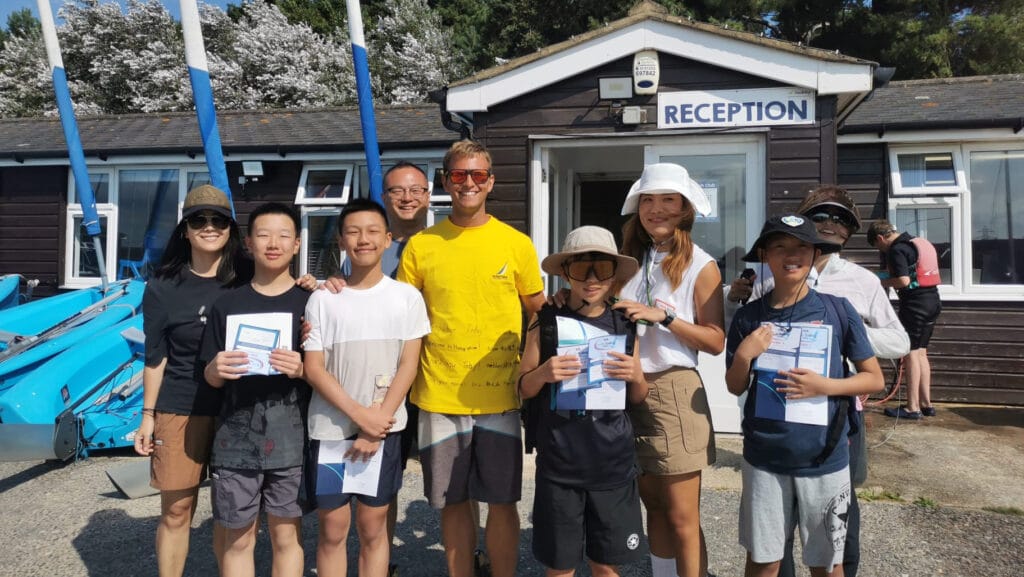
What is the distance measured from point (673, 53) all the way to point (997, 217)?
4.59 m

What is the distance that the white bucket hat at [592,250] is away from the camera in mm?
2189

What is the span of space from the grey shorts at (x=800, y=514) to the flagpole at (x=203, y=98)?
4.06 meters

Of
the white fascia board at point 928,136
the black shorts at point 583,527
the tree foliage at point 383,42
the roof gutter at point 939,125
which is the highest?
the tree foliage at point 383,42

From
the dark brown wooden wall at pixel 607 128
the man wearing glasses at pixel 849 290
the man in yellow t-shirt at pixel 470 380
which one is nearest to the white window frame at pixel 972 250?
the dark brown wooden wall at pixel 607 128

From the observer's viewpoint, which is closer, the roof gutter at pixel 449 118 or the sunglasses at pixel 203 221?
the sunglasses at pixel 203 221

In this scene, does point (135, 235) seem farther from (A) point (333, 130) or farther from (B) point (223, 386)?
(B) point (223, 386)

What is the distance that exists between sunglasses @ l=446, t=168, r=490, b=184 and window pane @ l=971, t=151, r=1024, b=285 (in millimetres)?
6776

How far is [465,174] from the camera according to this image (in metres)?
2.49

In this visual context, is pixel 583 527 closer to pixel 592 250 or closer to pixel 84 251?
pixel 592 250

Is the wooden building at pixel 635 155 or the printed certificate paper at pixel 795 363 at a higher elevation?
the wooden building at pixel 635 155

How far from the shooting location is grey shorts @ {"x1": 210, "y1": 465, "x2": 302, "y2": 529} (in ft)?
7.53

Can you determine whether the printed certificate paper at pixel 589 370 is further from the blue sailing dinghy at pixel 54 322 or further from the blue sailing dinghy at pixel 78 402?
the blue sailing dinghy at pixel 54 322

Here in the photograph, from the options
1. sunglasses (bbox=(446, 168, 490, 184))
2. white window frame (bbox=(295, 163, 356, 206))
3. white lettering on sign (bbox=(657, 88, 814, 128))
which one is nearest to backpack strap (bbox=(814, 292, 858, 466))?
sunglasses (bbox=(446, 168, 490, 184))

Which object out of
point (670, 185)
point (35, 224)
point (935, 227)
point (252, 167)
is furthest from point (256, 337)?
point (35, 224)
